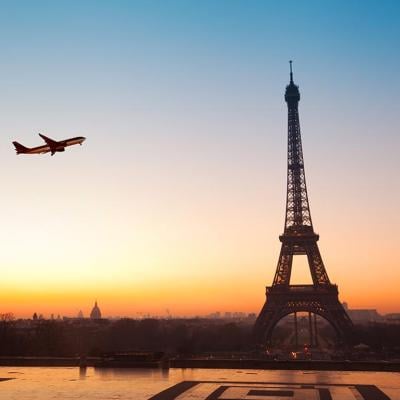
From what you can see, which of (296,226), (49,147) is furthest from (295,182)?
(49,147)

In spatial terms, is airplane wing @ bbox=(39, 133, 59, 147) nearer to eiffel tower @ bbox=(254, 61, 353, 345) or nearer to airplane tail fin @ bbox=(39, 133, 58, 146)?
airplane tail fin @ bbox=(39, 133, 58, 146)

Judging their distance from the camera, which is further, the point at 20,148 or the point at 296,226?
the point at 296,226

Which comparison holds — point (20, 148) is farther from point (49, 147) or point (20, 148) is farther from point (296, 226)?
point (296, 226)

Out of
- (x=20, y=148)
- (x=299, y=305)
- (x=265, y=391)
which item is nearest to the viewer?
(x=265, y=391)

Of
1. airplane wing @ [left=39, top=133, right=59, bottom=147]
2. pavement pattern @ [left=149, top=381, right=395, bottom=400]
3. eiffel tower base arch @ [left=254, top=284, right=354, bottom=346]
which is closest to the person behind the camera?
pavement pattern @ [left=149, top=381, right=395, bottom=400]

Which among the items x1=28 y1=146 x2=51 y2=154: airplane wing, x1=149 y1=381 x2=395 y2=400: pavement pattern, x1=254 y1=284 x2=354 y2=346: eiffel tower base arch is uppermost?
x1=28 y1=146 x2=51 y2=154: airplane wing

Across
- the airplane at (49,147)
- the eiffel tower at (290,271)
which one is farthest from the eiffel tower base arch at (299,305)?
the airplane at (49,147)

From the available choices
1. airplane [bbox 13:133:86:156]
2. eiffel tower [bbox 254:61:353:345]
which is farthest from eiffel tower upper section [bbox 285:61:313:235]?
airplane [bbox 13:133:86:156]

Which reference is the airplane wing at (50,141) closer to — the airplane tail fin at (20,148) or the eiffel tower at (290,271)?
the airplane tail fin at (20,148)

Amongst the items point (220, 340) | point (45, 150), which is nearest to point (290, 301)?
point (220, 340)
